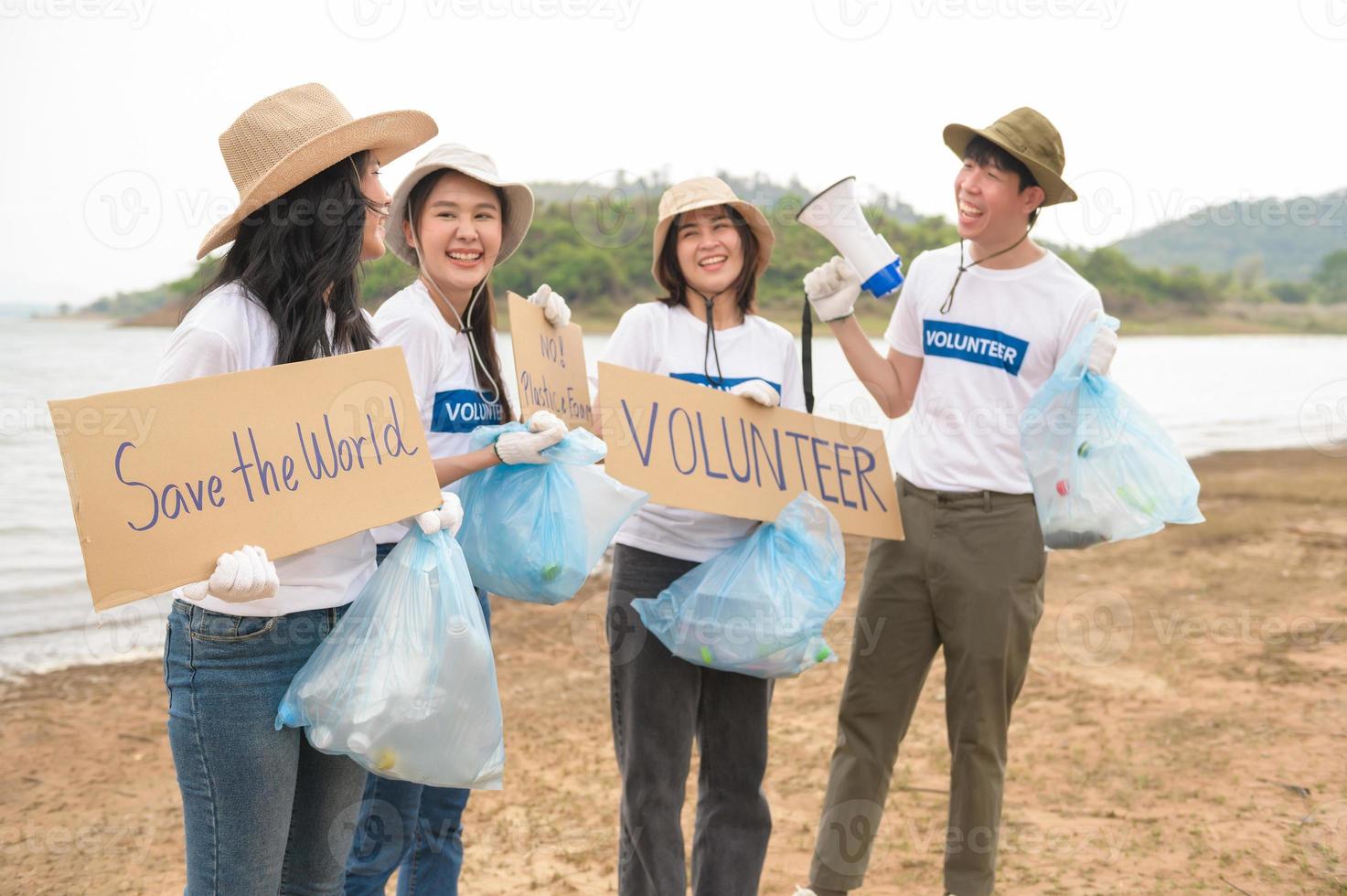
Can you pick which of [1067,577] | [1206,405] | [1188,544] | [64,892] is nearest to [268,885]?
[64,892]

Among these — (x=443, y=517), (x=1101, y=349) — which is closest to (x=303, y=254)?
(x=443, y=517)

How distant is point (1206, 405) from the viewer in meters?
23.1

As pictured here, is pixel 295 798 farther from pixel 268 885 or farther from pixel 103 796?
pixel 103 796

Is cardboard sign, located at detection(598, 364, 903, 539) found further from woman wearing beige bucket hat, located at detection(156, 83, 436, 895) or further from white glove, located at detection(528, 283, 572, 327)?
woman wearing beige bucket hat, located at detection(156, 83, 436, 895)

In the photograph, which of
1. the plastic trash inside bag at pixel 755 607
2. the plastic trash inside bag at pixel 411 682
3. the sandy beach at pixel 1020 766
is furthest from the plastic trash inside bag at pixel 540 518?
the sandy beach at pixel 1020 766

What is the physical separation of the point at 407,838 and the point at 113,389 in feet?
42.3

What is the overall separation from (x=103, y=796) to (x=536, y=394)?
2.75 metres

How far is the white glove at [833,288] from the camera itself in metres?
2.84

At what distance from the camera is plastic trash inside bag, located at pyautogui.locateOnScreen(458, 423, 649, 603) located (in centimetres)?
233

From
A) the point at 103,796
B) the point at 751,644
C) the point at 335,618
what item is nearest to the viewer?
the point at 335,618

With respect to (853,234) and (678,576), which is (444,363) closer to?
(678,576)

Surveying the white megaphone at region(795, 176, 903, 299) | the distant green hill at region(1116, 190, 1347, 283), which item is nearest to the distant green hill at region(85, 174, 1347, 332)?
the white megaphone at region(795, 176, 903, 299)

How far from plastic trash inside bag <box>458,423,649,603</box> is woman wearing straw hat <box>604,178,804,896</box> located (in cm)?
33

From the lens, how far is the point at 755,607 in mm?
2533
